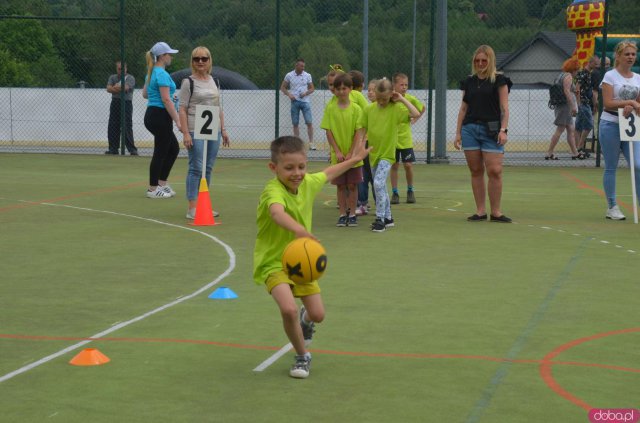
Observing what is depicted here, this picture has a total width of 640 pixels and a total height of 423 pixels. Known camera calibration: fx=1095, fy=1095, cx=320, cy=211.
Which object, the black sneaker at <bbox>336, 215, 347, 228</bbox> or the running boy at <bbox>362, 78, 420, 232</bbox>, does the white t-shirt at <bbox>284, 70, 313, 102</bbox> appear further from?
the black sneaker at <bbox>336, 215, 347, 228</bbox>

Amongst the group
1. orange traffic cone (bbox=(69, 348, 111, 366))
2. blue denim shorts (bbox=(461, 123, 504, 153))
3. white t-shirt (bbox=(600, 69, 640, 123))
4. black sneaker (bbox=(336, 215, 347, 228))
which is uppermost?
white t-shirt (bbox=(600, 69, 640, 123))

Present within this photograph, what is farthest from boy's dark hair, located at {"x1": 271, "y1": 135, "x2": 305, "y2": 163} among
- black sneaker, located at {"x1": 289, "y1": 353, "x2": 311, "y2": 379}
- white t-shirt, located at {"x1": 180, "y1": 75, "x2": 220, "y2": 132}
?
white t-shirt, located at {"x1": 180, "y1": 75, "x2": 220, "y2": 132}

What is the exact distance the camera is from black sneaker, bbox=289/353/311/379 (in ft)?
19.1

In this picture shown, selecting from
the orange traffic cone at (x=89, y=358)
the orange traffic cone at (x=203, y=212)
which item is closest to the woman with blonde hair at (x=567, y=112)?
the orange traffic cone at (x=203, y=212)

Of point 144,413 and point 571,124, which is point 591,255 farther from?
point 571,124

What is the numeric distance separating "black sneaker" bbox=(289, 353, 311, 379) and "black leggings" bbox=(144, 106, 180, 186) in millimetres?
8362

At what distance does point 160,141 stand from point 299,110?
31.6 feet

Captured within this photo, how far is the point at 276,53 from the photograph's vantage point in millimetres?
22266

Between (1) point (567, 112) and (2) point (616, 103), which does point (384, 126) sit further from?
(1) point (567, 112)

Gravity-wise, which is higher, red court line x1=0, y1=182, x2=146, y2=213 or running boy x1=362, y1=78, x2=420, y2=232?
running boy x1=362, y1=78, x2=420, y2=232

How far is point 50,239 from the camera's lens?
10.8 meters

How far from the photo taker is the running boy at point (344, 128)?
11828 millimetres

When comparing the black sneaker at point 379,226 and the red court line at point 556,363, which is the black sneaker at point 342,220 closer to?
the black sneaker at point 379,226

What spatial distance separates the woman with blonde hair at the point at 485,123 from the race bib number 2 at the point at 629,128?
1.29m
